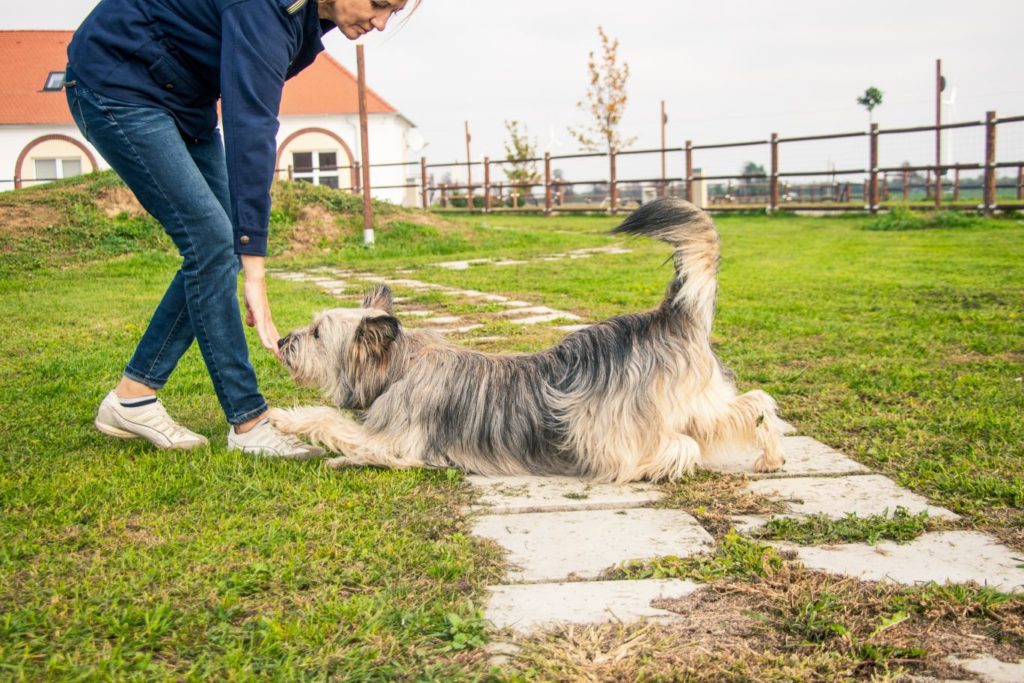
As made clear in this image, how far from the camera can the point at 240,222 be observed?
3.42 m

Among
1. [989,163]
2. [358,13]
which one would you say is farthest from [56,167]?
[358,13]

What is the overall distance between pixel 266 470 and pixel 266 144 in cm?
136

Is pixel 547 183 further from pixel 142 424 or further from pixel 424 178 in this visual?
pixel 142 424

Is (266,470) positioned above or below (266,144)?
below

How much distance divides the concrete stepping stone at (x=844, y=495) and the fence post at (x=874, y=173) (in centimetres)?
1759

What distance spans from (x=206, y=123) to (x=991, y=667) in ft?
11.5

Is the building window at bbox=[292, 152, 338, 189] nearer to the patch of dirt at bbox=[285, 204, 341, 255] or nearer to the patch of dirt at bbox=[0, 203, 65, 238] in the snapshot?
the patch of dirt at bbox=[285, 204, 341, 255]

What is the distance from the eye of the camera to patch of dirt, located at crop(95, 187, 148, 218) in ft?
48.1

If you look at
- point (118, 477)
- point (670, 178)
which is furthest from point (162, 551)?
point (670, 178)

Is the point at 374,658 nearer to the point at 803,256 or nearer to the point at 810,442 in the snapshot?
the point at 810,442

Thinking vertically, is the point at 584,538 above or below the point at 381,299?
below

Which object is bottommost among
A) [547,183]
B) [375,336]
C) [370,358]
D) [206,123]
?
[370,358]

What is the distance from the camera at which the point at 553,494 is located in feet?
11.8

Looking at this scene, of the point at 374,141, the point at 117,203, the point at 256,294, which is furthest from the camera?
the point at 374,141
